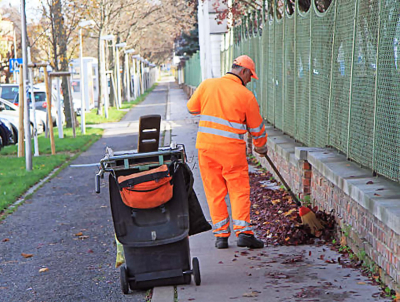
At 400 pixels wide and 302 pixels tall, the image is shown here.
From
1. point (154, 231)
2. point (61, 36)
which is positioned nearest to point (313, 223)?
point (154, 231)

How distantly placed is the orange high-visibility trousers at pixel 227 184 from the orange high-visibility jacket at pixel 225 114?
10cm

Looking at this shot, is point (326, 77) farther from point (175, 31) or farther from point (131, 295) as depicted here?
point (175, 31)

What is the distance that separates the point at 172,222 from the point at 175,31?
137ft

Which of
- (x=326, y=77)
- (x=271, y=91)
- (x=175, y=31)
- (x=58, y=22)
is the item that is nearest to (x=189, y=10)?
(x=175, y=31)

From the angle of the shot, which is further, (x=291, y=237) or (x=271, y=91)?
(x=271, y=91)

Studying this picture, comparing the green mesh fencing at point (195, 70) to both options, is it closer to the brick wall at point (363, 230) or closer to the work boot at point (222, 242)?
the brick wall at point (363, 230)

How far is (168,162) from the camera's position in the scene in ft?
18.4

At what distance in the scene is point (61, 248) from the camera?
7.62m

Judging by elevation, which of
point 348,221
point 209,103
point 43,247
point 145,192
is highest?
point 209,103

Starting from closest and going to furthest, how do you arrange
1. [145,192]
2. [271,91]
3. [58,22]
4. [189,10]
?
[145,192] → [271,91] → [58,22] → [189,10]

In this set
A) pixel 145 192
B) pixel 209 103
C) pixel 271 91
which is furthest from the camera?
pixel 271 91

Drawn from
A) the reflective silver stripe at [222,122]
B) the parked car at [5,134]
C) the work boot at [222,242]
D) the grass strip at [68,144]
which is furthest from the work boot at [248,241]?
the parked car at [5,134]

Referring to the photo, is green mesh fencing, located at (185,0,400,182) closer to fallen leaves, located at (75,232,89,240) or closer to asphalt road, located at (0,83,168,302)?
asphalt road, located at (0,83,168,302)

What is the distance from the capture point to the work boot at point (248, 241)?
6707mm
